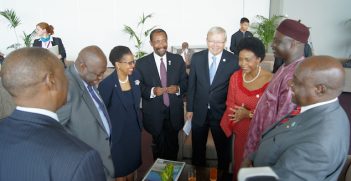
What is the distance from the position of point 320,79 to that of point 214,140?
1.87m

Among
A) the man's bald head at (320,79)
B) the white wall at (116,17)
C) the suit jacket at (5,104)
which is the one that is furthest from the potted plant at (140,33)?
the man's bald head at (320,79)

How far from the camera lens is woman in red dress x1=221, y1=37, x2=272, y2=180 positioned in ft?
8.16

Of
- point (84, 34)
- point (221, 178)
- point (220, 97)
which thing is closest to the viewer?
point (221, 178)

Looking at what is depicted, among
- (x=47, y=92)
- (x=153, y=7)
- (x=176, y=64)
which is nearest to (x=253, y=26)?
(x=153, y=7)

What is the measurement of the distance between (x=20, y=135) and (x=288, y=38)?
1680 millimetres

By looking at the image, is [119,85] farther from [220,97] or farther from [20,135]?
[20,135]

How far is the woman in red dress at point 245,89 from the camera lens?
8.16 ft

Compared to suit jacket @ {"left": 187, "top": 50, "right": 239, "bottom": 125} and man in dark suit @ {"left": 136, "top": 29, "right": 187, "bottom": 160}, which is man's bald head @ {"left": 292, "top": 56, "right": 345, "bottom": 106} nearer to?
suit jacket @ {"left": 187, "top": 50, "right": 239, "bottom": 125}

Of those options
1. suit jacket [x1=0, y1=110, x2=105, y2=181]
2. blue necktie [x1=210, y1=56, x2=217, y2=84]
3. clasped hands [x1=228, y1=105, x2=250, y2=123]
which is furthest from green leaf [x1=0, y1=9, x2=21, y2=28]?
suit jacket [x1=0, y1=110, x2=105, y2=181]

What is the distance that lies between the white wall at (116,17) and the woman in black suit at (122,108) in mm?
5501

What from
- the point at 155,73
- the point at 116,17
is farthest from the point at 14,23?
the point at 155,73

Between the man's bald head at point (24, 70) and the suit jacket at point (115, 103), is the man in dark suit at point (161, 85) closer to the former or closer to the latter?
the suit jacket at point (115, 103)

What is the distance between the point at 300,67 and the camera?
1.32 metres

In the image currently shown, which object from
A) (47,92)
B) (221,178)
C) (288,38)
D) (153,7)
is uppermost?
(153,7)
